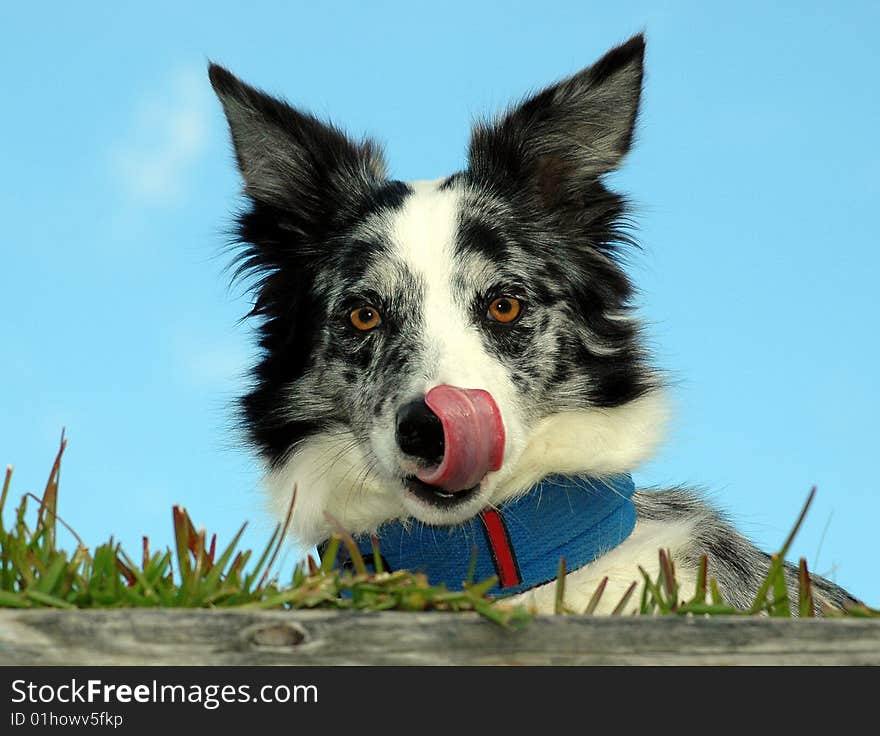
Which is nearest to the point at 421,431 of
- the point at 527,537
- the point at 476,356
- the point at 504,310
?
the point at 476,356

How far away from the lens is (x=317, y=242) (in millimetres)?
A: 5305

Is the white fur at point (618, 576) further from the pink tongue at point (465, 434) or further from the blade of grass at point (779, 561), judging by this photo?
the blade of grass at point (779, 561)

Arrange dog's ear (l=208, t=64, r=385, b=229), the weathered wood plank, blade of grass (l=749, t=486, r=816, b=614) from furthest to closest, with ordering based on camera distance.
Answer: dog's ear (l=208, t=64, r=385, b=229), blade of grass (l=749, t=486, r=816, b=614), the weathered wood plank

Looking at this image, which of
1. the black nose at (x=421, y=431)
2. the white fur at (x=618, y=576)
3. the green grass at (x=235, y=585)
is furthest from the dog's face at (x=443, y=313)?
the green grass at (x=235, y=585)

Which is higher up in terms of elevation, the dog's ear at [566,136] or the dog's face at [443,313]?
the dog's ear at [566,136]

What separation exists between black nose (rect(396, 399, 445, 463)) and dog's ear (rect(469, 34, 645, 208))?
1.70m

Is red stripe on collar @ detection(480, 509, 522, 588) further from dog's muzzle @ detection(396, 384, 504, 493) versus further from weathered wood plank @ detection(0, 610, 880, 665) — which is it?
weathered wood plank @ detection(0, 610, 880, 665)

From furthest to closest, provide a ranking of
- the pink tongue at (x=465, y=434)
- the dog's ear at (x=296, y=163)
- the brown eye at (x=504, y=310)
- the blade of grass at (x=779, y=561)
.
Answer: the dog's ear at (x=296, y=163) → the brown eye at (x=504, y=310) → the pink tongue at (x=465, y=434) → the blade of grass at (x=779, y=561)

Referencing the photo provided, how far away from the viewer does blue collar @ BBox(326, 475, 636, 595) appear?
4117 mm

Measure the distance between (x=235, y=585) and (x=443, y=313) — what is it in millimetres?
1869

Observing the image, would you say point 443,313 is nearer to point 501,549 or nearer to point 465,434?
point 465,434

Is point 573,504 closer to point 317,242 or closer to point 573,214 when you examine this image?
point 573,214

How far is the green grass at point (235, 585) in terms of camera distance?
102 inches

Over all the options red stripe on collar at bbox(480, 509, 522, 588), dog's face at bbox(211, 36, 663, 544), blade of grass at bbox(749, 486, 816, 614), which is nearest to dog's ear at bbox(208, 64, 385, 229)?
dog's face at bbox(211, 36, 663, 544)
